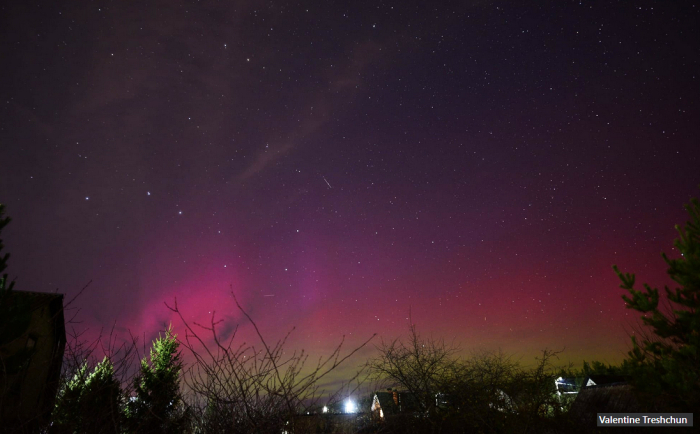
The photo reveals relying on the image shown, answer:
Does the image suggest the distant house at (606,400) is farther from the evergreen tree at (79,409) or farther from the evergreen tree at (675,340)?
the evergreen tree at (79,409)

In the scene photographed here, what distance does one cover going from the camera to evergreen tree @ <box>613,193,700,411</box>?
9.82 meters

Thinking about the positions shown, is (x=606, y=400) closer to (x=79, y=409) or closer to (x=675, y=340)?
(x=675, y=340)

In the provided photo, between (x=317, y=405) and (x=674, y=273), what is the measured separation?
41.1 ft

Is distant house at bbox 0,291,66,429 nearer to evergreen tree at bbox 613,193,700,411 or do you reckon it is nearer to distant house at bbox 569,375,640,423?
evergreen tree at bbox 613,193,700,411

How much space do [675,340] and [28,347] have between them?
24.1m

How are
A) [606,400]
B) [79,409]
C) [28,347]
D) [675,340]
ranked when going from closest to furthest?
[79,409] < [675,340] < [28,347] < [606,400]

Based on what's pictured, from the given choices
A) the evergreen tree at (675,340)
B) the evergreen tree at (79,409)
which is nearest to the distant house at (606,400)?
the evergreen tree at (675,340)

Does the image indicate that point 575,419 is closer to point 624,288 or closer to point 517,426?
point 517,426

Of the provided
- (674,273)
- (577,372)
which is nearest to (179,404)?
(674,273)

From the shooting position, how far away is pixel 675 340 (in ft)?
35.1

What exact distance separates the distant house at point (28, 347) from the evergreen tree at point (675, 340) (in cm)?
1400

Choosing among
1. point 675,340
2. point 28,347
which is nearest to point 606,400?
point 675,340

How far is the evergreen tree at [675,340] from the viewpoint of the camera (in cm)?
982

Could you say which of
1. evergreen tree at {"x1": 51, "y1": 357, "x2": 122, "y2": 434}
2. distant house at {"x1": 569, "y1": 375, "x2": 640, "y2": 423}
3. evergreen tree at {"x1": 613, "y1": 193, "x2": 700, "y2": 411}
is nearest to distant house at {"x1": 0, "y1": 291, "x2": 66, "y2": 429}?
evergreen tree at {"x1": 51, "y1": 357, "x2": 122, "y2": 434}
